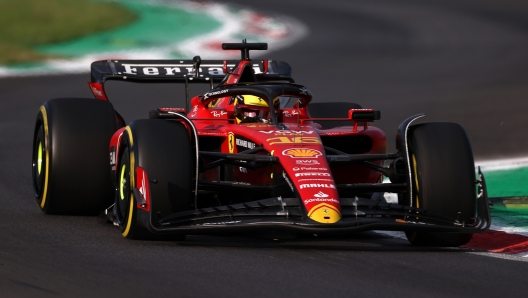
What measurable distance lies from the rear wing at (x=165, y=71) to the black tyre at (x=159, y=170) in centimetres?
305

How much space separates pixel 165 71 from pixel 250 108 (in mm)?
2592

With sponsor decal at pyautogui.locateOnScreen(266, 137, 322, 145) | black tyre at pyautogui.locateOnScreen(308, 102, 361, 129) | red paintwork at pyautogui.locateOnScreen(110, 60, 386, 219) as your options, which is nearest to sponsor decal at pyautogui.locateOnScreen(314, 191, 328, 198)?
red paintwork at pyautogui.locateOnScreen(110, 60, 386, 219)

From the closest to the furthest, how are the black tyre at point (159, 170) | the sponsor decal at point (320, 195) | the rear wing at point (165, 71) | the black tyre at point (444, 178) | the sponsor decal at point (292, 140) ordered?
the sponsor decal at point (320, 195), the black tyre at point (159, 170), the black tyre at point (444, 178), the sponsor decal at point (292, 140), the rear wing at point (165, 71)

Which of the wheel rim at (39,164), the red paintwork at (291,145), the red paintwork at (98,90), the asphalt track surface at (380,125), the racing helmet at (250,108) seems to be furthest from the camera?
the red paintwork at (98,90)

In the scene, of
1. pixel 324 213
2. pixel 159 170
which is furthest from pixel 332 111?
pixel 324 213

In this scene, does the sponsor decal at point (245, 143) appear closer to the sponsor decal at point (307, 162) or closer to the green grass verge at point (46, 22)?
the sponsor decal at point (307, 162)

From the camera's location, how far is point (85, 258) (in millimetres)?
7340

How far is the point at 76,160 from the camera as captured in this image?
9.86 metres

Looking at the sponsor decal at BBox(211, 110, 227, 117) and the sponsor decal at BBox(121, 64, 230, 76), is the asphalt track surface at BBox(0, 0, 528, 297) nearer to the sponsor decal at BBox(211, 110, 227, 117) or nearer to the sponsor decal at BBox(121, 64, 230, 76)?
the sponsor decal at BBox(211, 110, 227, 117)

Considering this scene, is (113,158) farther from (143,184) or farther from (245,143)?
(143,184)

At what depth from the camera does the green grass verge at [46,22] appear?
2323cm

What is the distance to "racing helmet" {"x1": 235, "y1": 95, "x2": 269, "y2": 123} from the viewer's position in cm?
956

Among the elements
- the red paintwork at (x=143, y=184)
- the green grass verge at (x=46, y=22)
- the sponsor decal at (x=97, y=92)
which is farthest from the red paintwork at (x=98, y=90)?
the green grass verge at (x=46, y=22)

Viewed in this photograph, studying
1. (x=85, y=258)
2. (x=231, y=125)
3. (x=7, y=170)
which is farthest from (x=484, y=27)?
(x=85, y=258)
